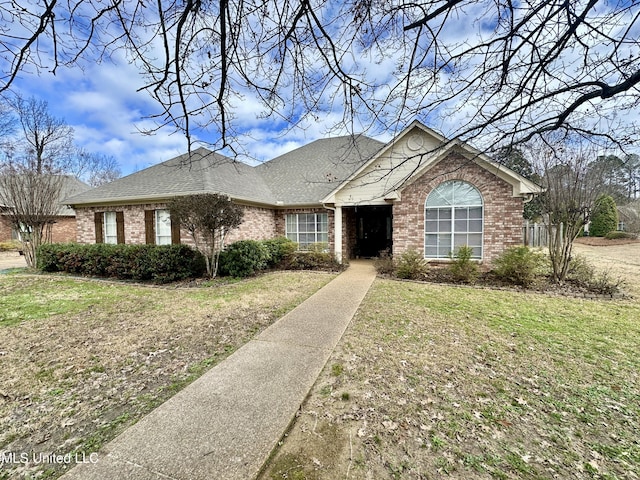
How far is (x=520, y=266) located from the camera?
8445 millimetres

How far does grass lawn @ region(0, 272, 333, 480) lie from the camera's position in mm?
2662

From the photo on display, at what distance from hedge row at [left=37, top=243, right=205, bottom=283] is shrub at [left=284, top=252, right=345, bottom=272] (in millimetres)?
3670

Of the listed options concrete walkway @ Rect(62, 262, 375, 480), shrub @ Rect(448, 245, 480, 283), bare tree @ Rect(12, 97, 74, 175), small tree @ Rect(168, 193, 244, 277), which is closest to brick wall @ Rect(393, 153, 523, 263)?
shrub @ Rect(448, 245, 480, 283)

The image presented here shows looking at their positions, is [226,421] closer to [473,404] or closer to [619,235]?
[473,404]

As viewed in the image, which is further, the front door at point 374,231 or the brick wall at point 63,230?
the brick wall at point 63,230

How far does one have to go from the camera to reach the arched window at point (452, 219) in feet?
33.5

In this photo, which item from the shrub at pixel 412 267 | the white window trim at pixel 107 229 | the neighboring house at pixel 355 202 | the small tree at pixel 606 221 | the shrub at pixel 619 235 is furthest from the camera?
the small tree at pixel 606 221

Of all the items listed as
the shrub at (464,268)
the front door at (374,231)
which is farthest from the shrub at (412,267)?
the front door at (374,231)

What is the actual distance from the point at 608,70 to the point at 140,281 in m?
12.4

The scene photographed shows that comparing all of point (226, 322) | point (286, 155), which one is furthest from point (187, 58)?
point (286, 155)

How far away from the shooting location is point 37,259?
1176 cm

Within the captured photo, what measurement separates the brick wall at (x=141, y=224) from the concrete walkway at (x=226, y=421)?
26.2 ft

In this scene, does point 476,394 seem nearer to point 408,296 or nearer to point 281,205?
point 408,296

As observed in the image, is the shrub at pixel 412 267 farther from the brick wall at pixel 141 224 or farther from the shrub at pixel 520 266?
the brick wall at pixel 141 224
